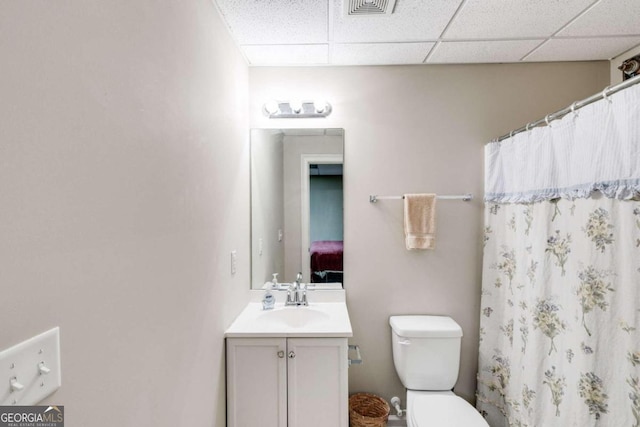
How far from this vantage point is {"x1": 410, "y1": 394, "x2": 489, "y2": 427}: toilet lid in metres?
1.49

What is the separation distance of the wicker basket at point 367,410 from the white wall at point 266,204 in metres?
0.89

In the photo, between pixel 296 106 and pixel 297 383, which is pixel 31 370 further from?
pixel 296 106

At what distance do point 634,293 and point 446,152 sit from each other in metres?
1.18

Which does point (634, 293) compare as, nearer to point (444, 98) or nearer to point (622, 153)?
point (622, 153)

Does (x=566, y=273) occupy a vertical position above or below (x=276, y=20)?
below

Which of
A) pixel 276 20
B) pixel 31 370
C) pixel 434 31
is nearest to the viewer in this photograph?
pixel 31 370

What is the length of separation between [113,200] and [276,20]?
49.0 inches

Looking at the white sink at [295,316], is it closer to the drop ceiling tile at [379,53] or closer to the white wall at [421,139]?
the white wall at [421,139]

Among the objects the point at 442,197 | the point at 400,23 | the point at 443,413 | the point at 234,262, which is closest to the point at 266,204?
the point at 234,262

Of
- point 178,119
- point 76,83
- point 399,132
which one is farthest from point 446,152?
point 76,83

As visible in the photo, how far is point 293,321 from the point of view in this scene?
1.89 metres

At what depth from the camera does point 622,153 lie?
3.70 feet

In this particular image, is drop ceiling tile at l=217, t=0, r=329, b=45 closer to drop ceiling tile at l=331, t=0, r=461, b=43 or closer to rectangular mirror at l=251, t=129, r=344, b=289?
drop ceiling tile at l=331, t=0, r=461, b=43

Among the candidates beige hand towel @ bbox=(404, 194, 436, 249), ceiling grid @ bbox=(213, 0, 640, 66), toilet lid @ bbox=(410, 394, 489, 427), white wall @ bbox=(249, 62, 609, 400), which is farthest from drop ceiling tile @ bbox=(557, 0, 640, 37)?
toilet lid @ bbox=(410, 394, 489, 427)
